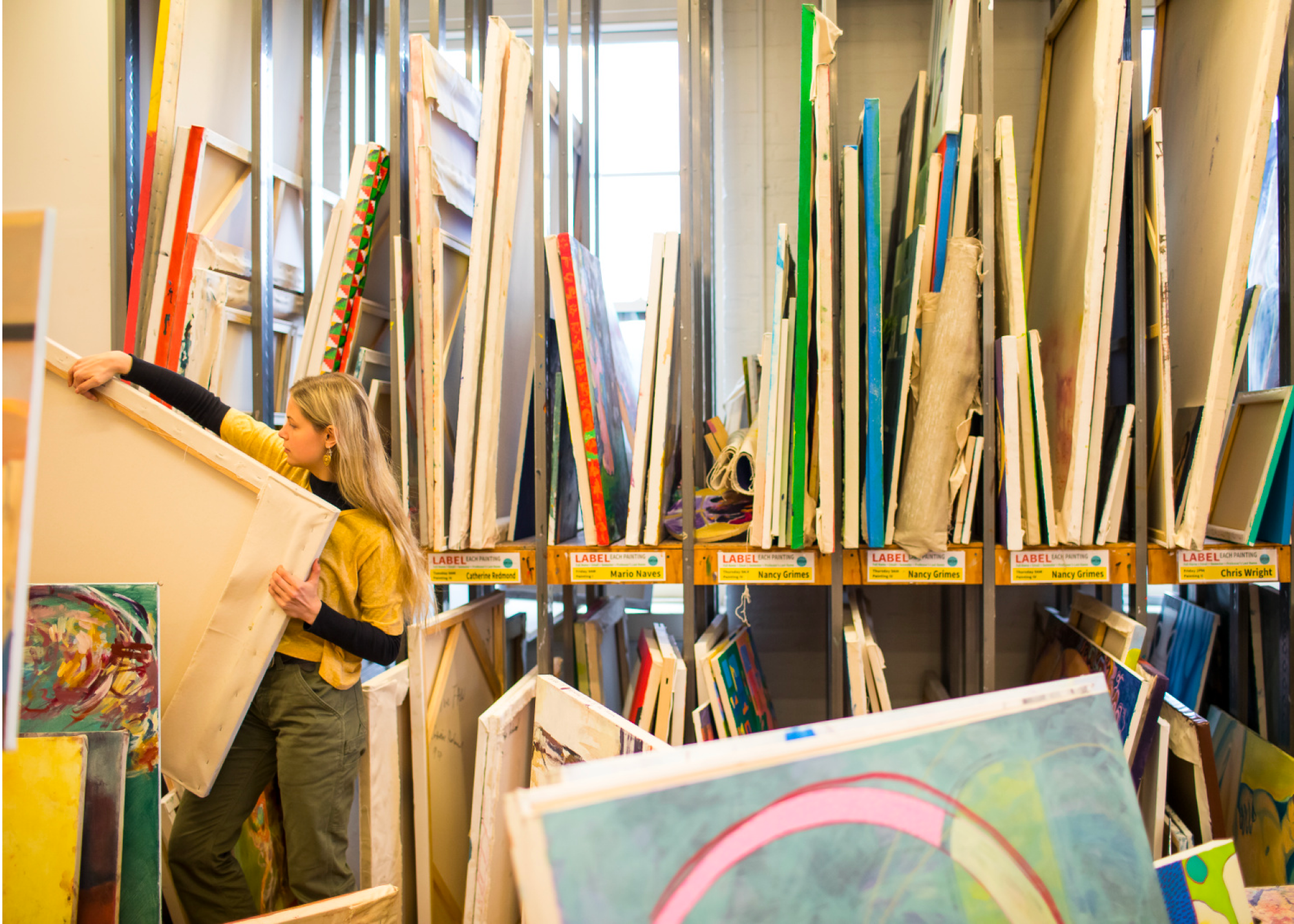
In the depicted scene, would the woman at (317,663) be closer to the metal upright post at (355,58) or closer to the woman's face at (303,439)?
the woman's face at (303,439)

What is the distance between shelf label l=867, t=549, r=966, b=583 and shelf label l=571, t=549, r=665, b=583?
1.64ft

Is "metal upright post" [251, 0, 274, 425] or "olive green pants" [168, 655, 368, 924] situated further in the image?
Result: "metal upright post" [251, 0, 274, 425]

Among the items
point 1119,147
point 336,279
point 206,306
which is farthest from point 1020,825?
point 206,306

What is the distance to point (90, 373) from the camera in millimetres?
1347

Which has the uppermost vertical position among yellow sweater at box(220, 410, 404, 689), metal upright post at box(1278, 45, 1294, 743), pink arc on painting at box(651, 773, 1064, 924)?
metal upright post at box(1278, 45, 1294, 743)

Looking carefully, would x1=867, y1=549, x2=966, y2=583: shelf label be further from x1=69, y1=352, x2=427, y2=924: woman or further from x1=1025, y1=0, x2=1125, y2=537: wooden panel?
x1=69, y1=352, x2=427, y2=924: woman

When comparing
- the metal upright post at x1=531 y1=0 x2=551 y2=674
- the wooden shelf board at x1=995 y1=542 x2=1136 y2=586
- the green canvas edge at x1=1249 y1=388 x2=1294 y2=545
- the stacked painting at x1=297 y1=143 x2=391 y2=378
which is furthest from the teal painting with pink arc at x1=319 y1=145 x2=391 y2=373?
the green canvas edge at x1=1249 y1=388 x2=1294 y2=545

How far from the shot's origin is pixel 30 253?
57 centimetres

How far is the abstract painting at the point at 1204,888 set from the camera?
3.91 feet

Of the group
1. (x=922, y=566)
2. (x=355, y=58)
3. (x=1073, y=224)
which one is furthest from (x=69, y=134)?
(x=1073, y=224)

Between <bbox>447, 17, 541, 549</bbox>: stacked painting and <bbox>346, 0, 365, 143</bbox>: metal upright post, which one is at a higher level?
<bbox>346, 0, 365, 143</bbox>: metal upright post

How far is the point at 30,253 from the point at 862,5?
2.69 metres

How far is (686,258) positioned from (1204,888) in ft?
5.01

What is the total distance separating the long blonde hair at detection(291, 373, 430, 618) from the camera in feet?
5.00
